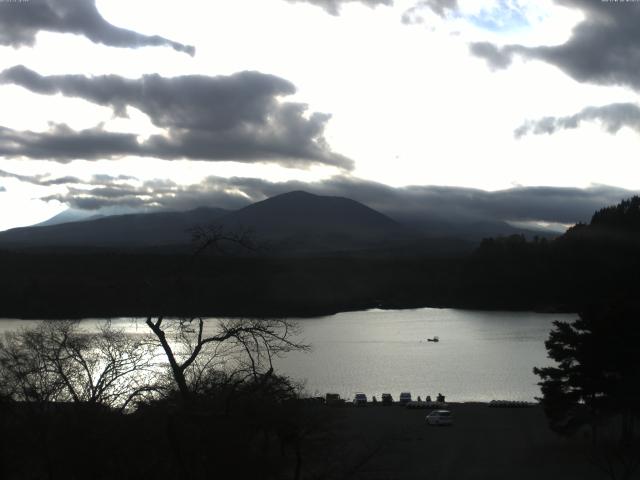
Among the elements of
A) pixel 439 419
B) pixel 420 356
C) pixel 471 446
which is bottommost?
pixel 420 356

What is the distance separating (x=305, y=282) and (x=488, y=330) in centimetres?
2123

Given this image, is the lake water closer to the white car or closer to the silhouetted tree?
the white car

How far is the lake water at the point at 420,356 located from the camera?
3056 cm

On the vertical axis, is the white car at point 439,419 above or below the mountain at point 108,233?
below

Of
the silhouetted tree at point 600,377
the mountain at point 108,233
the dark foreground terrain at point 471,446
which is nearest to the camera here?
the dark foreground terrain at point 471,446

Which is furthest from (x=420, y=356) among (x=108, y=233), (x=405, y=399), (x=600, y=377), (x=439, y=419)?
(x=108, y=233)

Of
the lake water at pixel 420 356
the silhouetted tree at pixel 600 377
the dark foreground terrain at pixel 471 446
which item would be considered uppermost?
the silhouetted tree at pixel 600 377

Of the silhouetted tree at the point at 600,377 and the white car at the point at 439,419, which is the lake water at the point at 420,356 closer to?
the white car at the point at 439,419

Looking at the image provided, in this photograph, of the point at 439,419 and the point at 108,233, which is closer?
the point at 439,419

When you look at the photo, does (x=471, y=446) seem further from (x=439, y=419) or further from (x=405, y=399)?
(x=405, y=399)

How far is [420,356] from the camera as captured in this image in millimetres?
41781

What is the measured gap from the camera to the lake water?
30.6m

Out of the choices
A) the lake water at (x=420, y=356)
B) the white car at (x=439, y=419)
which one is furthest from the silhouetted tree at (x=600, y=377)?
the lake water at (x=420, y=356)

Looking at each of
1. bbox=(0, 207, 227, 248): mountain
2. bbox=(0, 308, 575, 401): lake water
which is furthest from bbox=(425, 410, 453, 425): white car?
bbox=(0, 207, 227, 248): mountain
